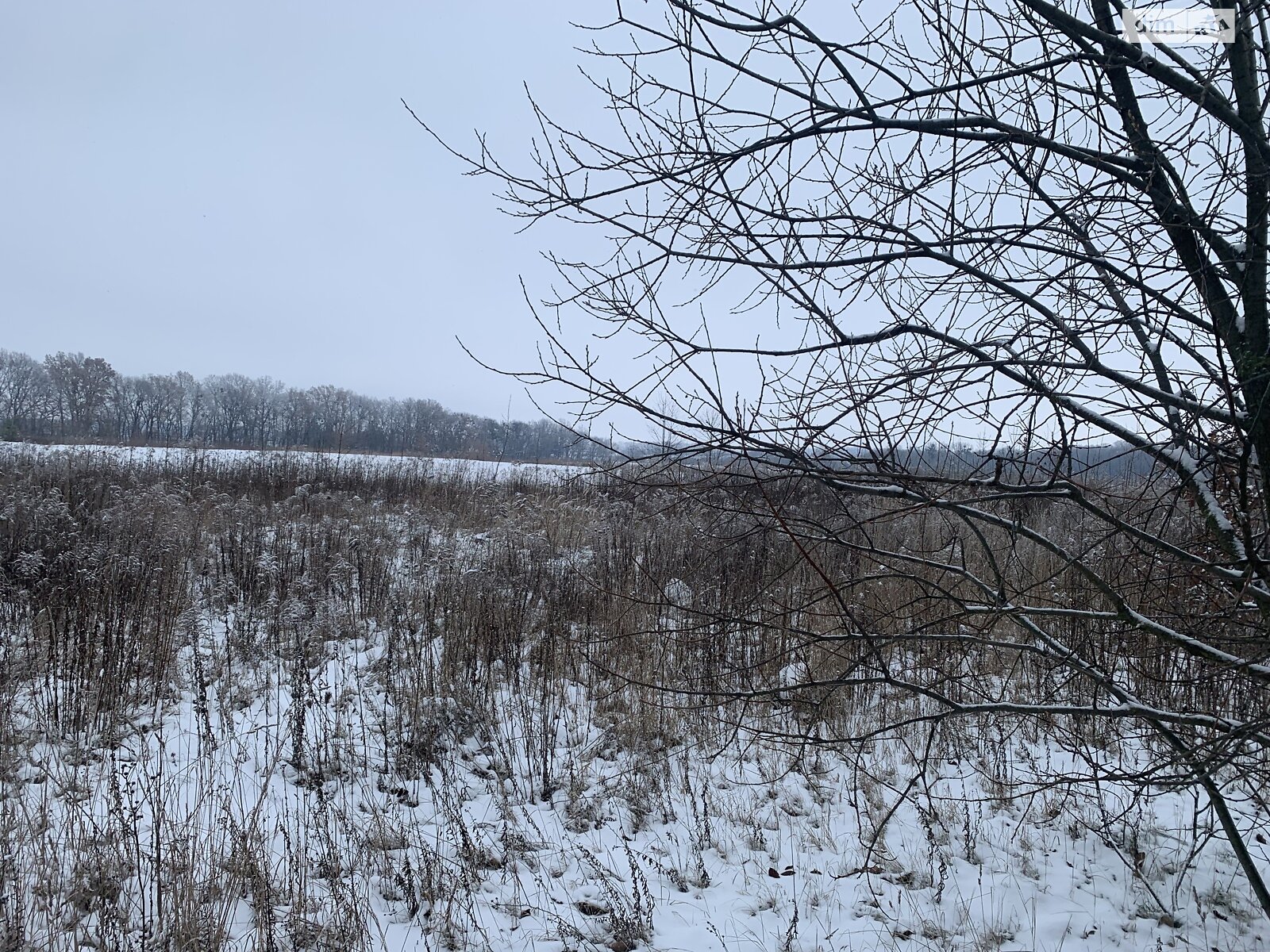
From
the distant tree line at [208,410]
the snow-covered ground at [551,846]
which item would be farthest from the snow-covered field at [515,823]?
the distant tree line at [208,410]

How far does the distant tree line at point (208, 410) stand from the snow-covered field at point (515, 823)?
47.7 metres

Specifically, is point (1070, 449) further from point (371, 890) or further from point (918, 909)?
point (371, 890)

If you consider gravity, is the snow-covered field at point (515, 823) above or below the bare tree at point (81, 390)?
below

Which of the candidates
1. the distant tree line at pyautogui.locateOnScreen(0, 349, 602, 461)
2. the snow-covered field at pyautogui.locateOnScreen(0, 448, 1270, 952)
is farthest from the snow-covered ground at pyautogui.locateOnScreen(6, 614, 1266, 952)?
the distant tree line at pyautogui.locateOnScreen(0, 349, 602, 461)

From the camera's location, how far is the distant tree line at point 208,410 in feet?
186

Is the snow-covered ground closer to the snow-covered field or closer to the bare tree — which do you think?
the snow-covered field

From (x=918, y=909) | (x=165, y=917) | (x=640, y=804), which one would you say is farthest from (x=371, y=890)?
(x=918, y=909)

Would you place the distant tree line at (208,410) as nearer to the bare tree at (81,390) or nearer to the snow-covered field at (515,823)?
the bare tree at (81,390)

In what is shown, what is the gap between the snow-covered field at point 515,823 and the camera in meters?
2.77

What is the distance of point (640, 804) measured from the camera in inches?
152

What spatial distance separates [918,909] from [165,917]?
3.16 meters

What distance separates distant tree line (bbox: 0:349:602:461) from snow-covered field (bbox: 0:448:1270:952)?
47693 mm

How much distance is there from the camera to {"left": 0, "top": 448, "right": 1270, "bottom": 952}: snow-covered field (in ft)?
9.09

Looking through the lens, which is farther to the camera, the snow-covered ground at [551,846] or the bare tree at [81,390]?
the bare tree at [81,390]
